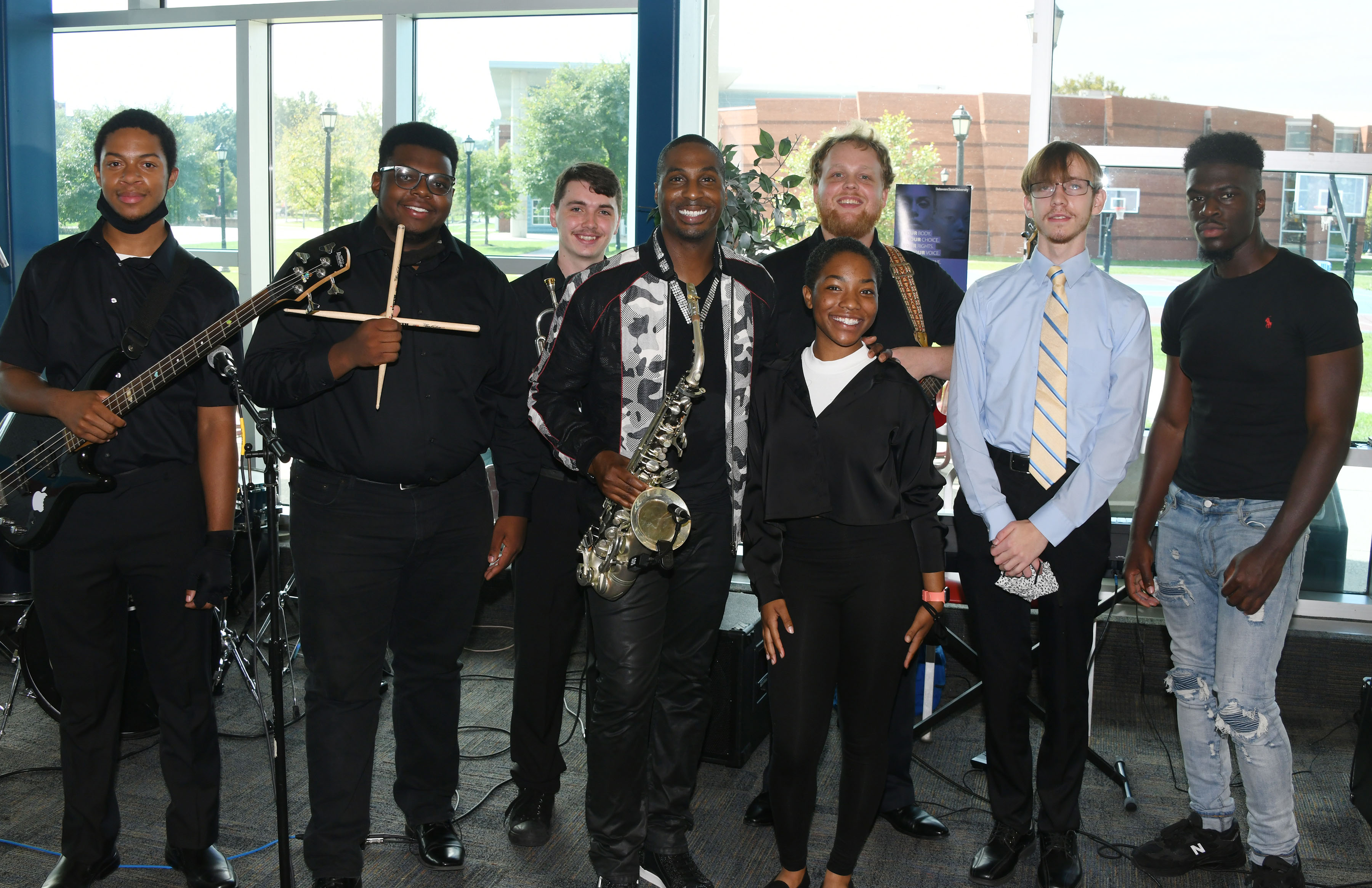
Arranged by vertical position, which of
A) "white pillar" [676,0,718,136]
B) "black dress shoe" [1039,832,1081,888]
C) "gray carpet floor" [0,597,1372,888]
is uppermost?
"white pillar" [676,0,718,136]

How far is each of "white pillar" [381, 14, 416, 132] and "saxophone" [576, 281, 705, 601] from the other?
3.61 m

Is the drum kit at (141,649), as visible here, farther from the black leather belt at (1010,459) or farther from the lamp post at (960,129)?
the lamp post at (960,129)

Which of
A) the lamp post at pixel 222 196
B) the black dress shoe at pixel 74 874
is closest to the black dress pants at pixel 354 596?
the black dress shoe at pixel 74 874

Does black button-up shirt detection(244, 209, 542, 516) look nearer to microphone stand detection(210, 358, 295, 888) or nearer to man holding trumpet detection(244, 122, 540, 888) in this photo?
man holding trumpet detection(244, 122, 540, 888)

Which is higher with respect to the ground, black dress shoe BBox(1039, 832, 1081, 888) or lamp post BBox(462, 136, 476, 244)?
lamp post BBox(462, 136, 476, 244)

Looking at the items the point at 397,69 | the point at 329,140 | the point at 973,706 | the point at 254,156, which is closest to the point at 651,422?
the point at 973,706

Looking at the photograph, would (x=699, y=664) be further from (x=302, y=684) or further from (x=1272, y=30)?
(x=1272, y=30)

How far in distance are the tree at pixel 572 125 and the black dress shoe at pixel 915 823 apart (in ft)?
11.4

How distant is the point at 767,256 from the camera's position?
3264 millimetres

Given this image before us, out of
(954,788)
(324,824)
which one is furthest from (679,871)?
(954,788)

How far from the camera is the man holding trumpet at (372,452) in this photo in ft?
8.54

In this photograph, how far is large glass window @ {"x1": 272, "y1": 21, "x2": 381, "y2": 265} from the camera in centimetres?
559

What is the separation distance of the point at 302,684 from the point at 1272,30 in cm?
507

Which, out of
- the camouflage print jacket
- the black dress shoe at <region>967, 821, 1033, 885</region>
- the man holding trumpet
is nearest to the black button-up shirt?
the man holding trumpet
